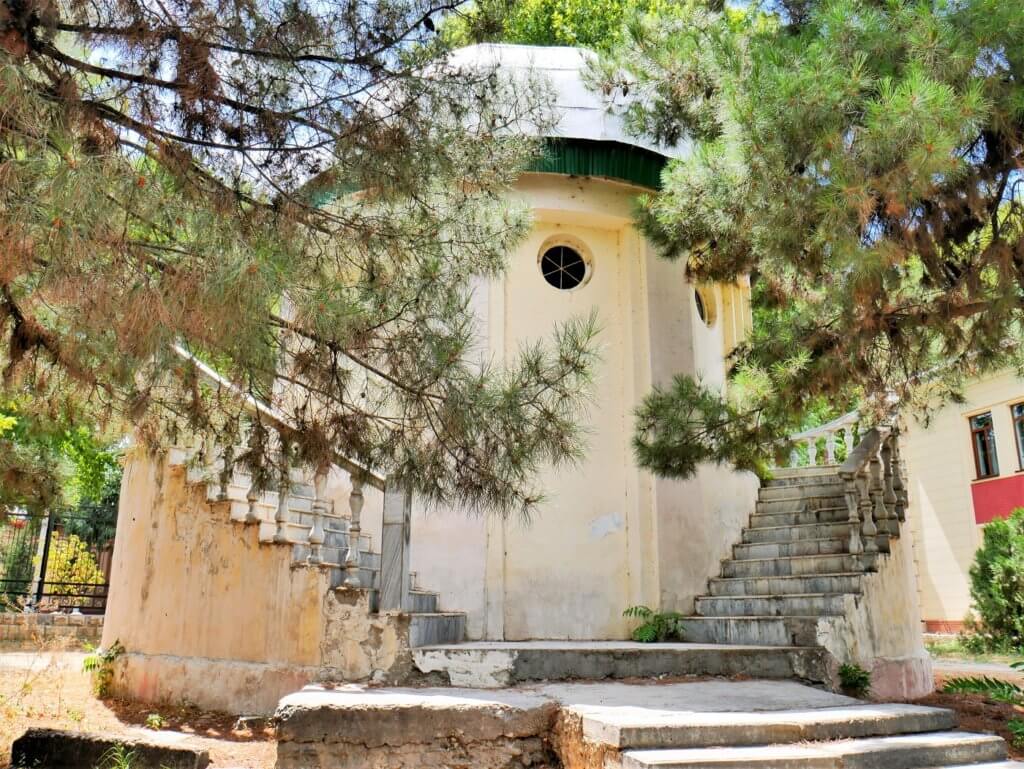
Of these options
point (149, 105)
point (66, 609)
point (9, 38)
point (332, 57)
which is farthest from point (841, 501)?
point (66, 609)

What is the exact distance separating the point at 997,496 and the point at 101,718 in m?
17.5

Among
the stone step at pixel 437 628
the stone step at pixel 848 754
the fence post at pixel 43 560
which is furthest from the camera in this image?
the fence post at pixel 43 560

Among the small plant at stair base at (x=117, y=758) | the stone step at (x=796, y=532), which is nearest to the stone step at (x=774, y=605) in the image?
the stone step at (x=796, y=532)

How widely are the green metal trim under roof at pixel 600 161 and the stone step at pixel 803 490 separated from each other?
3.90 metres

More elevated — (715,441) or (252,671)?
(715,441)

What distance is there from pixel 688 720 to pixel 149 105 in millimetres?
4240

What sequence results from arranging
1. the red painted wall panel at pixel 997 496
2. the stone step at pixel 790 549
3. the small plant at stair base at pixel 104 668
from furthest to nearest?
1. the red painted wall panel at pixel 997 496
2. the stone step at pixel 790 549
3. the small plant at stair base at pixel 104 668

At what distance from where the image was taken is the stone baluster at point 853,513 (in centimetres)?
781

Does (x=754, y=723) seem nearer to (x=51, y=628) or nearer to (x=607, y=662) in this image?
(x=607, y=662)

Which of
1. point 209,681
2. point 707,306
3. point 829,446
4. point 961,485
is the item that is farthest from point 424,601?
point 961,485

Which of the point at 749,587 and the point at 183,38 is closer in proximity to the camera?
the point at 183,38

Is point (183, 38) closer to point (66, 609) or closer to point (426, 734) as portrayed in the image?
point (426, 734)

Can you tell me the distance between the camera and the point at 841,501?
9.06 metres

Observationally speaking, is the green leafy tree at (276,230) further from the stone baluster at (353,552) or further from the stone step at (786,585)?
the stone step at (786,585)
